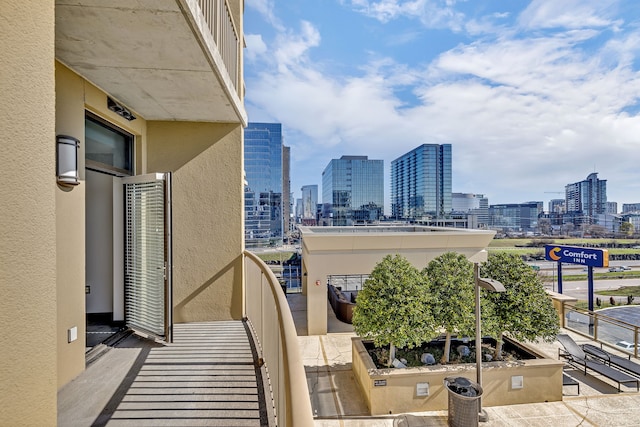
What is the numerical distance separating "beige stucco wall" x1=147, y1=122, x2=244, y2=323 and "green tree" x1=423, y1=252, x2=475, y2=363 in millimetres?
4133

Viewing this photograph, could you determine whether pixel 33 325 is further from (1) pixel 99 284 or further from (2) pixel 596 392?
(2) pixel 596 392

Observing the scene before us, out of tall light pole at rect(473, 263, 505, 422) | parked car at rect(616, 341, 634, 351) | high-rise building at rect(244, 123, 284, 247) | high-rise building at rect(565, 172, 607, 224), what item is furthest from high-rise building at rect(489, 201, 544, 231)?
tall light pole at rect(473, 263, 505, 422)

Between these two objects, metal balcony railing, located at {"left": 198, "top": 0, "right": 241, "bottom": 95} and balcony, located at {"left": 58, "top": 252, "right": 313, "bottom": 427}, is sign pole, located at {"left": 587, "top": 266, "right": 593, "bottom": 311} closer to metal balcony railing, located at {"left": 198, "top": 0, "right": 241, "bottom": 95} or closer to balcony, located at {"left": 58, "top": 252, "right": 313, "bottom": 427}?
balcony, located at {"left": 58, "top": 252, "right": 313, "bottom": 427}

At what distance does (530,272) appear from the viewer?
6.27m

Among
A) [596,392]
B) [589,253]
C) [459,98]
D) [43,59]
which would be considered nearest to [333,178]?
[459,98]

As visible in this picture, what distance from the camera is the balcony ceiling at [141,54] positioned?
193 cm

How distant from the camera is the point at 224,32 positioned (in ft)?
10.9

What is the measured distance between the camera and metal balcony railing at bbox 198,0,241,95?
2.74 metres

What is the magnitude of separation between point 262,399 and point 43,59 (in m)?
2.45

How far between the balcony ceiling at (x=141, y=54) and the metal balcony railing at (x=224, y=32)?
1.29 feet

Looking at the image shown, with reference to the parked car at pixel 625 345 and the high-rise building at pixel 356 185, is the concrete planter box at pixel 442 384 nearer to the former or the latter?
the parked car at pixel 625 345

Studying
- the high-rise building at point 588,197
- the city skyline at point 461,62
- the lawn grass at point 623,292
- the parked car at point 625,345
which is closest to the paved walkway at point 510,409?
the parked car at point 625,345

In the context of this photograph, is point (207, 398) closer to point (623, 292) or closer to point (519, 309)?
point (519, 309)

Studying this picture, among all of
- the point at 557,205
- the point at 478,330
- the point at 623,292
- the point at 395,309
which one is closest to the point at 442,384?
the point at 478,330
